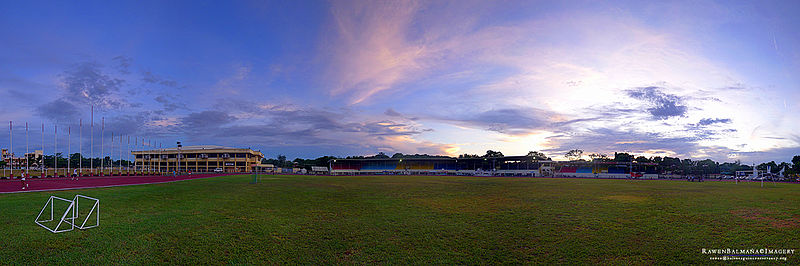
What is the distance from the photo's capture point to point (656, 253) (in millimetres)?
7805

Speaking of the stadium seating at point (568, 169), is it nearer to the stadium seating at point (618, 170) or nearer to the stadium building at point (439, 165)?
the stadium building at point (439, 165)

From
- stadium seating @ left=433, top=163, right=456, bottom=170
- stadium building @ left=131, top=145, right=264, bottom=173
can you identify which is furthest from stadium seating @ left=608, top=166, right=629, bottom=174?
stadium building @ left=131, top=145, right=264, bottom=173

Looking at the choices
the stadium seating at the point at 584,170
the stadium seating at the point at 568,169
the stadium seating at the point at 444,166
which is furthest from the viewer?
the stadium seating at the point at 444,166

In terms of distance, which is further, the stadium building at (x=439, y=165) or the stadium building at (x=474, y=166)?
the stadium building at (x=439, y=165)

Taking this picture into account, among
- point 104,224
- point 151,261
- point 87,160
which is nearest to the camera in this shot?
point 151,261

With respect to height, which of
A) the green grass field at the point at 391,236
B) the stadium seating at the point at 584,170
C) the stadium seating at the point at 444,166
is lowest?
the stadium seating at the point at 584,170

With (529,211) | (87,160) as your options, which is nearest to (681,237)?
(529,211)

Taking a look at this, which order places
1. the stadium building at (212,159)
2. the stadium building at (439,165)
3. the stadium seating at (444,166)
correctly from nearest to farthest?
the stadium building at (439,165), the stadium seating at (444,166), the stadium building at (212,159)

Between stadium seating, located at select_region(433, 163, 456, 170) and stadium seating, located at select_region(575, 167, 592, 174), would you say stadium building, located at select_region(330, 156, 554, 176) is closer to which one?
stadium seating, located at select_region(433, 163, 456, 170)

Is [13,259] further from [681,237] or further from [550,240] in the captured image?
[681,237]

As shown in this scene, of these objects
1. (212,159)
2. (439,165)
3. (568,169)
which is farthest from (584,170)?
(212,159)

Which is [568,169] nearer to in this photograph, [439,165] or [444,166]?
[444,166]

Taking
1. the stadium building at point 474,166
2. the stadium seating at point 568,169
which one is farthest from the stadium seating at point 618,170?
the stadium seating at point 568,169

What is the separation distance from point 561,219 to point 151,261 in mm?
11676
